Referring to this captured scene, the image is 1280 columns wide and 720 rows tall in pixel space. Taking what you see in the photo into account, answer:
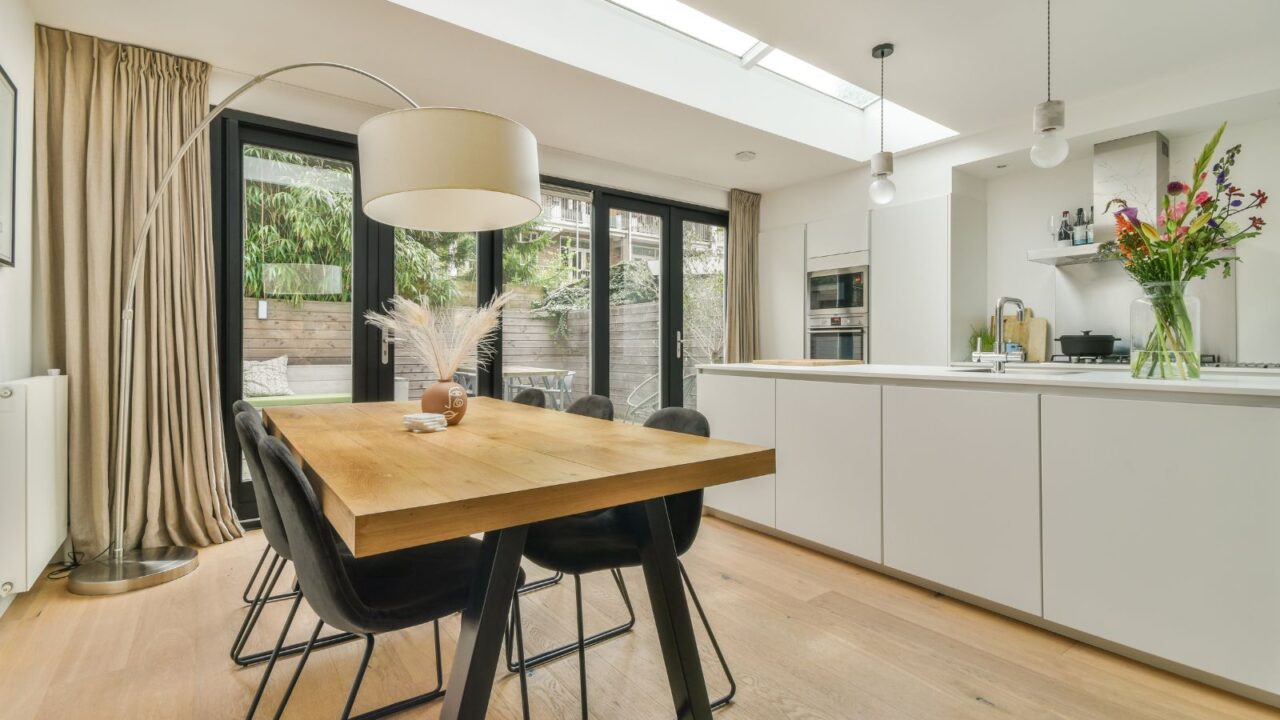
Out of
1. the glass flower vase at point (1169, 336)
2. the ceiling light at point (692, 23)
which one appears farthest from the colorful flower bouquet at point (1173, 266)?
the ceiling light at point (692, 23)

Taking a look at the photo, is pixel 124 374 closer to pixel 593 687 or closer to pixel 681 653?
pixel 593 687

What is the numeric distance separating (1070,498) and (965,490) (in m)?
0.34

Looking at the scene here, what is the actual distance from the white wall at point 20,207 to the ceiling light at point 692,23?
2.50 m

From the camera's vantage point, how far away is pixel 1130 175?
12.1ft

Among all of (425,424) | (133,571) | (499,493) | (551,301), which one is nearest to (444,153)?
(425,424)

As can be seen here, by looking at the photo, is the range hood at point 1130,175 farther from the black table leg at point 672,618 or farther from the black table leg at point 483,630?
the black table leg at point 483,630

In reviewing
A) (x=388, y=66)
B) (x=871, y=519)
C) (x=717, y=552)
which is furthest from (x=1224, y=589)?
(x=388, y=66)

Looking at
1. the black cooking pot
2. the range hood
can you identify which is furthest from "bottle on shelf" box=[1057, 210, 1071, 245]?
the black cooking pot

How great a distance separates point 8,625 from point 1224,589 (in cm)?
386

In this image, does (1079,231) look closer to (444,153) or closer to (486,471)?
(444,153)

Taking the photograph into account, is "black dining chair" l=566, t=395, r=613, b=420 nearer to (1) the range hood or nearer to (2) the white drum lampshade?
(2) the white drum lampshade

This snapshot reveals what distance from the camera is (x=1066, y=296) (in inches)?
162

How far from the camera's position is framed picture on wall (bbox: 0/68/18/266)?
7.24 ft

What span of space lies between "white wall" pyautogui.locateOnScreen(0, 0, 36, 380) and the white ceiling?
0.57ft
